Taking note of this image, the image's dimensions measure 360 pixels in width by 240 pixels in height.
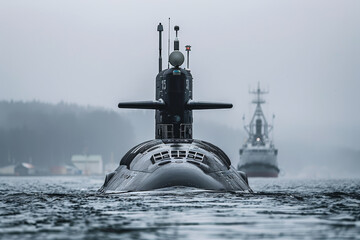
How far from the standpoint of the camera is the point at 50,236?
1434 cm

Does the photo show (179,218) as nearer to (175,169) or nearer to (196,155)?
(175,169)

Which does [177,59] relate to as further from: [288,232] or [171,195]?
[288,232]

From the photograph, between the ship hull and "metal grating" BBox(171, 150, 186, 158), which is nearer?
"metal grating" BBox(171, 150, 186, 158)

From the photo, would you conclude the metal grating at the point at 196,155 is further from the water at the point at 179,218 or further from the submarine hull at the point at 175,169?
the water at the point at 179,218

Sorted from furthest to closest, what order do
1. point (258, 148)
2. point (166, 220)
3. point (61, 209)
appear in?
point (258, 148) < point (61, 209) < point (166, 220)

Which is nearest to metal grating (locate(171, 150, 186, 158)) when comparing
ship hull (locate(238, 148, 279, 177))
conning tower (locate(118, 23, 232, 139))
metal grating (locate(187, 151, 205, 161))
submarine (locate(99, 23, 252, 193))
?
submarine (locate(99, 23, 252, 193))

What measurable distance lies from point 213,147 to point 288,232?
60.3 feet

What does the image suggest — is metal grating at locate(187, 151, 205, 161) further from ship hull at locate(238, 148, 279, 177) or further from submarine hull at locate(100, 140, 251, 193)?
ship hull at locate(238, 148, 279, 177)

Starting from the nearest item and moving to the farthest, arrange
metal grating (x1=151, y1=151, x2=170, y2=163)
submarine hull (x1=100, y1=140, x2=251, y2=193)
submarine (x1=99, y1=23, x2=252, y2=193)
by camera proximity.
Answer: submarine hull (x1=100, y1=140, x2=251, y2=193), submarine (x1=99, y1=23, x2=252, y2=193), metal grating (x1=151, y1=151, x2=170, y2=163)

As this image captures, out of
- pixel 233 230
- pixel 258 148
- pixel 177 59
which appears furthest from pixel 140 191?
pixel 258 148

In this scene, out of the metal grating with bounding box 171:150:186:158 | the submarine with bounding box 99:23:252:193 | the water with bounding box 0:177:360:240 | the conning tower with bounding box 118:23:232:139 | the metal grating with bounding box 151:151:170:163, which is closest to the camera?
the water with bounding box 0:177:360:240

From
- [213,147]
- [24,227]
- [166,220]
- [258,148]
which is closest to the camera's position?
[24,227]

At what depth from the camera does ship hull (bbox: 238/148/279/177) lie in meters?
174

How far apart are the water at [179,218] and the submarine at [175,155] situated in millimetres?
1734
